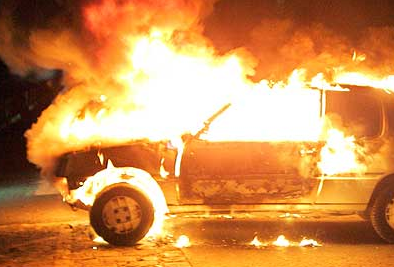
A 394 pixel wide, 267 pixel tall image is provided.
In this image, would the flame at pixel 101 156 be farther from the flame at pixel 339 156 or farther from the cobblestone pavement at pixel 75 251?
the flame at pixel 339 156

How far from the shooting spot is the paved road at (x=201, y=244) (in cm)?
628

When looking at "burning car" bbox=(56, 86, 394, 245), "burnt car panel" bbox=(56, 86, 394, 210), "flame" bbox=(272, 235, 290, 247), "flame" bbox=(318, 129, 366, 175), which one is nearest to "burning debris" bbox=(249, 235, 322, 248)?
"flame" bbox=(272, 235, 290, 247)

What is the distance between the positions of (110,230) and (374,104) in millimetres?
3484

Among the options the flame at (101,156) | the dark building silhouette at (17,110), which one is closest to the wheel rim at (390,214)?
the flame at (101,156)

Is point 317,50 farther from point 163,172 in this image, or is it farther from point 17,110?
point 17,110

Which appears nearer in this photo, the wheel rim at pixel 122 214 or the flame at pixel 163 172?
the wheel rim at pixel 122 214

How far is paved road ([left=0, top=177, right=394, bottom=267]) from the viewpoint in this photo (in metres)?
6.28

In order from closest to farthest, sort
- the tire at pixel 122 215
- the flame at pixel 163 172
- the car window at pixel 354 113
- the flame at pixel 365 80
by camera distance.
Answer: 1. the tire at pixel 122 215
2. the flame at pixel 163 172
3. the car window at pixel 354 113
4. the flame at pixel 365 80

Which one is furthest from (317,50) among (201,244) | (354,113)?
(201,244)

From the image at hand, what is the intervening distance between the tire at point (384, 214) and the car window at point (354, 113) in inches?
29.2

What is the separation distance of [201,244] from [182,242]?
232 mm

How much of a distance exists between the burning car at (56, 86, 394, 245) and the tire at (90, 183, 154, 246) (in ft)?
0.04

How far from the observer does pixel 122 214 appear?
273 inches

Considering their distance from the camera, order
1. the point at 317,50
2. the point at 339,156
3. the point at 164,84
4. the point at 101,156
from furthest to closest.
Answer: the point at 317,50, the point at 164,84, the point at 339,156, the point at 101,156
